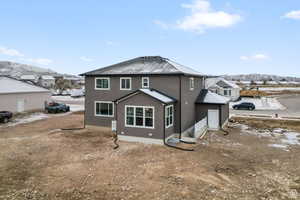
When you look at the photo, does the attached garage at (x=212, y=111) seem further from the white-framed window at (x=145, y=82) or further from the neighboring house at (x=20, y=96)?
the neighboring house at (x=20, y=96)

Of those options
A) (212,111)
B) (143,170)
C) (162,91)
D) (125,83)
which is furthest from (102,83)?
(143,170)

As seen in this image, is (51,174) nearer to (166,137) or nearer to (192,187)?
(192,187)

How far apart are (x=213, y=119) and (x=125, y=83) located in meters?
9.36

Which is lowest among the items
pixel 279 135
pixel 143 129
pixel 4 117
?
pixel 279 135

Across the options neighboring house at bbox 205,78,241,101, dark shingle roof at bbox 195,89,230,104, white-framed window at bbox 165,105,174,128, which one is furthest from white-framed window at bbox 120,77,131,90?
neighboring house at bbox 205,78,241,101

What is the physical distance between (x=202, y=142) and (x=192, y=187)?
310 inches

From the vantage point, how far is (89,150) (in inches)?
574

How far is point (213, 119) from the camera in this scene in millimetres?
21656

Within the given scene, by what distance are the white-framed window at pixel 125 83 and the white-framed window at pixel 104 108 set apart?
2.00m

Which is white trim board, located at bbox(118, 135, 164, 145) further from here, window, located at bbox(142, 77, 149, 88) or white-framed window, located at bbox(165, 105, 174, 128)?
window, located at bbox(142, 77, 149, 88)

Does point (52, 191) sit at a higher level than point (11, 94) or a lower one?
lower

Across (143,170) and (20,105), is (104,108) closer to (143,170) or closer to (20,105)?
(143,170)

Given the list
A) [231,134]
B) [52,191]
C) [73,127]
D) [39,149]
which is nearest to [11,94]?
[73,127]

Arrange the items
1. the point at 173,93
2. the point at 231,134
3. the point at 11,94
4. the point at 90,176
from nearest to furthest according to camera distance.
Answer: the point at 90,176, the point at 173,93, the point at 231,134, the point at 11,94
